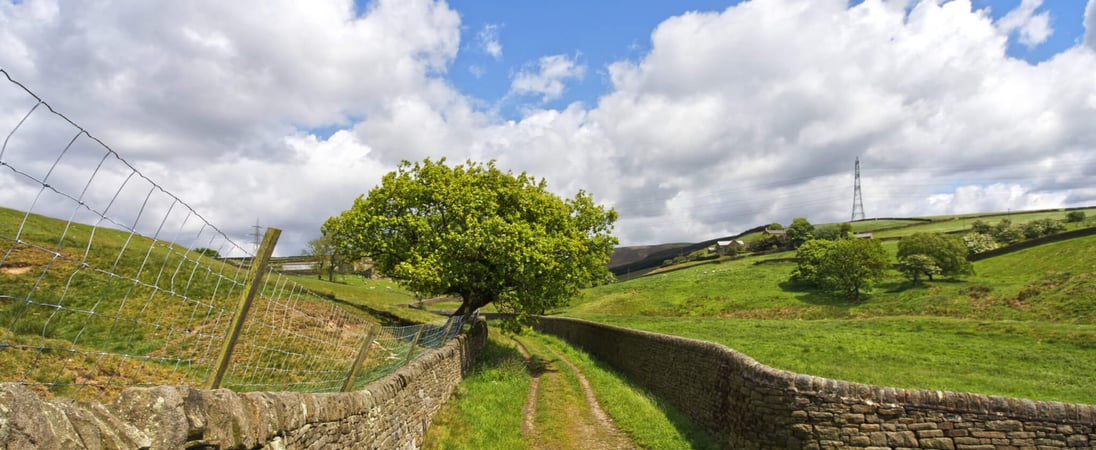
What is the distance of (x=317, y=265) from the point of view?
72.1 meters

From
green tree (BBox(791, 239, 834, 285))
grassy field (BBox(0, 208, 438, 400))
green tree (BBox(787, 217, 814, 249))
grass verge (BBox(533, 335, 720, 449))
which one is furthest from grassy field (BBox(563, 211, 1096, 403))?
green tree (BBox(787, 217, 814, 249))

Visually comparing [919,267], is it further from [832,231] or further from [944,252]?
[832,231]

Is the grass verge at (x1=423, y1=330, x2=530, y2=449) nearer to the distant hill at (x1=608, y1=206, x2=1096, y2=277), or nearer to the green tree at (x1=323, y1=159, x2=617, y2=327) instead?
the green tree at (x1=323, y1=159, x2=617, y2=327)

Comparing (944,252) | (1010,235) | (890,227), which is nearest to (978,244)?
(1010,235)

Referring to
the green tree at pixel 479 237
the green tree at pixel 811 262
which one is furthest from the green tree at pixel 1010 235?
the green tree at pixel 479 237

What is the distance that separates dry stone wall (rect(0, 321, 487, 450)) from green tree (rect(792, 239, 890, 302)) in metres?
50.6

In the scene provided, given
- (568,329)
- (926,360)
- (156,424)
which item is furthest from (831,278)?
(156,424)

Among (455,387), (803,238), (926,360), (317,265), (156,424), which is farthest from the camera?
(803,238)

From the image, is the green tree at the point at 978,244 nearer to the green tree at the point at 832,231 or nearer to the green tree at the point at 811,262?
the green tree at the point at 811,262

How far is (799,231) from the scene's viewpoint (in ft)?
336

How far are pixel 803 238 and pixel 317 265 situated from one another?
260 ft

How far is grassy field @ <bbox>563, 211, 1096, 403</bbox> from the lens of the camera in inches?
746

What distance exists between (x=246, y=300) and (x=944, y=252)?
59692 millimetres

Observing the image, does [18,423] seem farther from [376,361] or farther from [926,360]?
[926,360]
